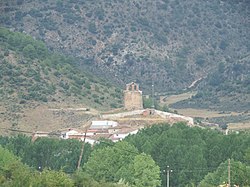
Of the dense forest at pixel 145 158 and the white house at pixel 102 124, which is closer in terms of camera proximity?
the dense forest at pixel 145 158

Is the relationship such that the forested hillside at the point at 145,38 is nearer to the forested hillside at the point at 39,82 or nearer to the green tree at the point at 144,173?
the forested hillside at the point at 39,82

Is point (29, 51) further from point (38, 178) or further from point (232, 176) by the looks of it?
point (38, 178)

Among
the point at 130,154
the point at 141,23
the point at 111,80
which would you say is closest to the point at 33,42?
the point at 111,80

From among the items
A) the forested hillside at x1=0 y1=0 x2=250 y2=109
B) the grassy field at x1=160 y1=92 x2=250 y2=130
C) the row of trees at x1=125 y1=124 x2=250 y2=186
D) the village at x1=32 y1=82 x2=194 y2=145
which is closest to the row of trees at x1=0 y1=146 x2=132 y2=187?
the row of trees at x1=125 y1=124 x2=250 y2=186

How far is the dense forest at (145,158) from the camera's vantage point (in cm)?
8112

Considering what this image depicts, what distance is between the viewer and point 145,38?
160500mm

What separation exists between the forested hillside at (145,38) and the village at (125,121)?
63.0 feet

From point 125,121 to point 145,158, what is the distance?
37.3m

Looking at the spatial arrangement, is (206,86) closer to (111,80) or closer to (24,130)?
(111,80)

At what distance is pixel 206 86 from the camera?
151 m

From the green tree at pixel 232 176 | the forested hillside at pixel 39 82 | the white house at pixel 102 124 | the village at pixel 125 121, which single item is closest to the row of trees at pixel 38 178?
the green tree at pixel 232 176

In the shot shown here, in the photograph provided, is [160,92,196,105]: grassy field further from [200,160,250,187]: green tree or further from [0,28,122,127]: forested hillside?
[200,160,250,187]: green tree

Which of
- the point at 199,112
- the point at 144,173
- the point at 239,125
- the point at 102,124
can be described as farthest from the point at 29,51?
the point at 144,173

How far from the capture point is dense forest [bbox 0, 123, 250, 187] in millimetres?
81125
